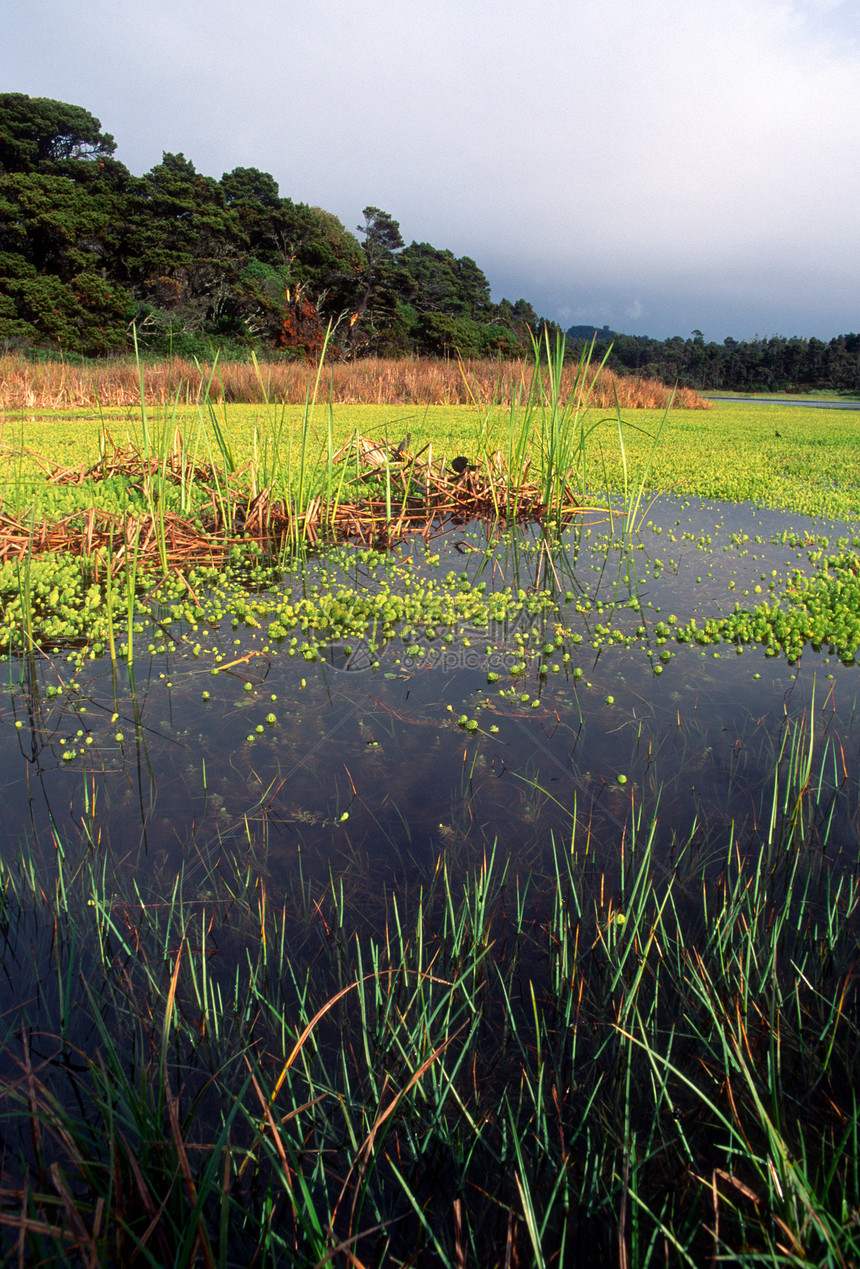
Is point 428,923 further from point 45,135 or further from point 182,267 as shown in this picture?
point 45,135

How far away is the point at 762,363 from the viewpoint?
50.1m

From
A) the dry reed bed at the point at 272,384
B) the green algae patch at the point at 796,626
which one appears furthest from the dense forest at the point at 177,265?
the green algae patch at the point at 796,626

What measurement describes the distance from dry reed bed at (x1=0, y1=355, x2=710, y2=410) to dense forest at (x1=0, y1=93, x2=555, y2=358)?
4705mm

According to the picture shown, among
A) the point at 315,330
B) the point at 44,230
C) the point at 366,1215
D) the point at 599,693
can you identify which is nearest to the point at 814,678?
the point at 599,693

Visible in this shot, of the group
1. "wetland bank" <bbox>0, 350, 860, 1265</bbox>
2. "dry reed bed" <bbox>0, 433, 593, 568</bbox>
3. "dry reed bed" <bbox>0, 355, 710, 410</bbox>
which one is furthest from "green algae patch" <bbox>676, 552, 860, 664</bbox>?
"dry reed bed" <bbox>0, 355, 710, 410</bbox>

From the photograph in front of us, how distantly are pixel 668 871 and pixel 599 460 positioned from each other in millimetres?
6357

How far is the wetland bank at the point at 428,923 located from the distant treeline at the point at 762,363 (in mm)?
46898

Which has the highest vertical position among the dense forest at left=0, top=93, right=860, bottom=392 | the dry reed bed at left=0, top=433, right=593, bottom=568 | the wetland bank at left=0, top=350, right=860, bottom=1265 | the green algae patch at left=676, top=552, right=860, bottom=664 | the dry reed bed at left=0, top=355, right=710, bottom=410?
the dense forest at left=0, top=93, right=860, bottom=392

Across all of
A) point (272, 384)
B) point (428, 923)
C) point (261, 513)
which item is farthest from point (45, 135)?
point (428, 923)

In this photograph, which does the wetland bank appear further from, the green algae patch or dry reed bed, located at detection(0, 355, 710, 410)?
dry reed bed, located at detection(0, 355, 710, 410)

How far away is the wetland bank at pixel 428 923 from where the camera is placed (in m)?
0.92

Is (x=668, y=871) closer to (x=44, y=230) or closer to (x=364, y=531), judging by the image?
(x=364, y=531)

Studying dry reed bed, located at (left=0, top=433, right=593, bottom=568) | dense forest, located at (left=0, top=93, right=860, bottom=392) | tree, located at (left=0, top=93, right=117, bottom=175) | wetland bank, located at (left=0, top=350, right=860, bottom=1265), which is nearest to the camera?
wetland bank, located at (left=0, top=350, right=860, bottom=1265)

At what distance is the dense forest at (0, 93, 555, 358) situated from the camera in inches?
864
